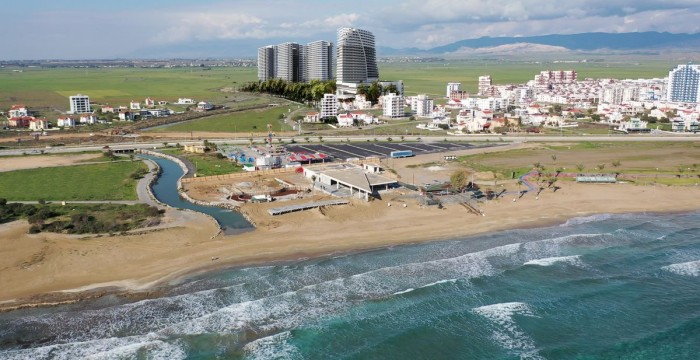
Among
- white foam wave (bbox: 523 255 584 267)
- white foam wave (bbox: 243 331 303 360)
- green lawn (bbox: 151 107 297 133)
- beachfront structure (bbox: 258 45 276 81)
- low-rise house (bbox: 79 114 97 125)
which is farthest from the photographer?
beachfront structure (bbox: 258 45 276 81)

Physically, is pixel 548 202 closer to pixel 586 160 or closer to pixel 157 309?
pixel 586 160

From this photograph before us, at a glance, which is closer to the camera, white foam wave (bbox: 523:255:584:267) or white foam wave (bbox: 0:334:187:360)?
white foam wave (bbox: 0:334:187:360)

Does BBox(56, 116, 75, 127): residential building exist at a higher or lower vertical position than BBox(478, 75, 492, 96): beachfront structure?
lower

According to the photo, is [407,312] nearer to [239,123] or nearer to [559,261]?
[559,261]

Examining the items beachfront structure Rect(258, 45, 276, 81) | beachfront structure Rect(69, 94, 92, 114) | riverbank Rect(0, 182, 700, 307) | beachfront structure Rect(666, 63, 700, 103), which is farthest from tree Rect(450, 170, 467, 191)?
beachfront structure Rect(258, 45, 276, 81)

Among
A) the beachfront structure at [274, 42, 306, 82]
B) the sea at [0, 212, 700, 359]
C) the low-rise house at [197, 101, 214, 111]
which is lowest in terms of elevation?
the sea at [0, 212, 700, 359]

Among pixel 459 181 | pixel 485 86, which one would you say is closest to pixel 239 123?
pixel 459 181

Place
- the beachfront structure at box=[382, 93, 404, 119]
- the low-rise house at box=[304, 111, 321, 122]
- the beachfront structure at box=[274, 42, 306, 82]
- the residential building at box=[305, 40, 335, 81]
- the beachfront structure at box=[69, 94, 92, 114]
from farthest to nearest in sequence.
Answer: the beachfront structure at box=[274, 42, 306, 82], the residential building at box=[305, 40, 335, 81], the beachfront structure at box=[69, 94, 92, 114], the beachfront structure at box=[382, 93, 404, 119], the low-rise house at box=[304, 111, 321, 122]

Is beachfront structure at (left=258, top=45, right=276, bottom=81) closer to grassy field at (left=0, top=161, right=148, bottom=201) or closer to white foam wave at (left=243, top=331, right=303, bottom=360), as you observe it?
grassy field at (left=0, top=161, right=148, bottom=201)
